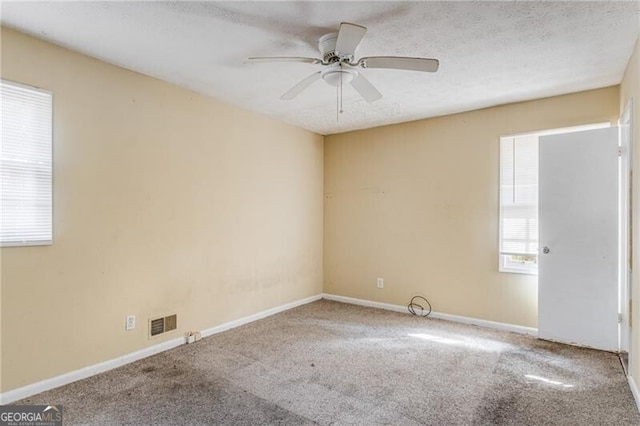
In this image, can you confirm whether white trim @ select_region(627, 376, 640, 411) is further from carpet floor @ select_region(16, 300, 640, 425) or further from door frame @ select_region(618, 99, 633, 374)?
door frame @ select_region(618, 99, 633, 374)

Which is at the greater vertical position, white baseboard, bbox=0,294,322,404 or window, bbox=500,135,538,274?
window, bbox=500,135,538,274

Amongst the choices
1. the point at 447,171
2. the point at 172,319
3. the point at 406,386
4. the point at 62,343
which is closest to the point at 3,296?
the point at 62,343

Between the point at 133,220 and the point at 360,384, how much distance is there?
2.29m

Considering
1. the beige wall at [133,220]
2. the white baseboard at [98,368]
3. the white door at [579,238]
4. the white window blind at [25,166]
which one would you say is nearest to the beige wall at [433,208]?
Result: the white door at [579,238]

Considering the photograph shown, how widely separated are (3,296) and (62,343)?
0.53 meters

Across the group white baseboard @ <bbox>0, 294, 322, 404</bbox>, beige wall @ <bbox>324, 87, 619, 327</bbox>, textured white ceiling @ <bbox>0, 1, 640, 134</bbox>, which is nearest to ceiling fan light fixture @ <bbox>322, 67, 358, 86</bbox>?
textured white ceiling @ <bbox>0, 1, 640, 134</bbox>

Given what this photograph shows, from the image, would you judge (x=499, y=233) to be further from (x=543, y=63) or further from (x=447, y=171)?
(x=543, y=63)

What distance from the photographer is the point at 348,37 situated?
2.01 metres

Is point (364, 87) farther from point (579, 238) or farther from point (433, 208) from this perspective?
point (579, 238)

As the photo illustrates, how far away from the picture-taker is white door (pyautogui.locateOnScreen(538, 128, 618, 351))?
3.19 meters

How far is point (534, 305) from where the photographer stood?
3.71 meters
